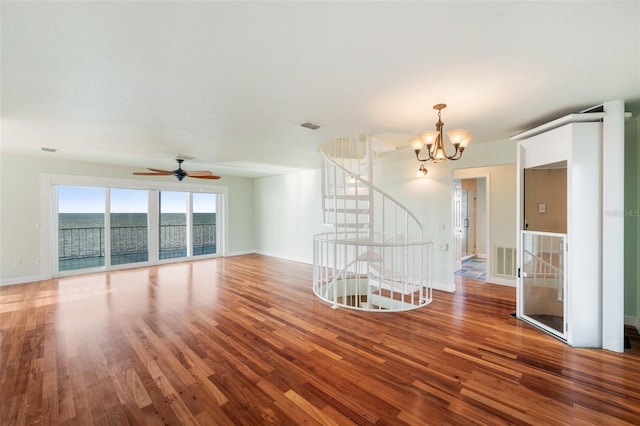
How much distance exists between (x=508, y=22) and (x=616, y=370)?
302 centimetres

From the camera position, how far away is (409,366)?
235 centimetres

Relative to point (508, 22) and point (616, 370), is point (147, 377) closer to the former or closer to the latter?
point (508, 22)

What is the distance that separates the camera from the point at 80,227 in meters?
6.05

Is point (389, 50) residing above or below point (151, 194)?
above

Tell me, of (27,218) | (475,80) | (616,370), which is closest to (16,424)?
(475,80)

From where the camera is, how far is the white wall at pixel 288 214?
714 cm

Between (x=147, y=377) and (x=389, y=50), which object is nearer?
(x=389, y=50)

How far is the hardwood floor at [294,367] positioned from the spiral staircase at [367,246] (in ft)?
1.45

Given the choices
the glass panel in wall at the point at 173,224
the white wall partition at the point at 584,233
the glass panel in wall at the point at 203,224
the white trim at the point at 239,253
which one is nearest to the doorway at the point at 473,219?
the white wall partition at the point at 584,233

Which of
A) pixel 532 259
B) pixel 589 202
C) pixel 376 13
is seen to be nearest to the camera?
pixel 376 13

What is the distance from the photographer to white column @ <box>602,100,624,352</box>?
2570 millimetres

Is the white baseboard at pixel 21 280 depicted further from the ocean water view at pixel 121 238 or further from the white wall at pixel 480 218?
the white wall at pixel 480 218

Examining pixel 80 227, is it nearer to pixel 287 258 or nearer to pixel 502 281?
pixel 287 258

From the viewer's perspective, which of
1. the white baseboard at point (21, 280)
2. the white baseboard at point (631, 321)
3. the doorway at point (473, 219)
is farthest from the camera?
the doorway at point (473, 219)
